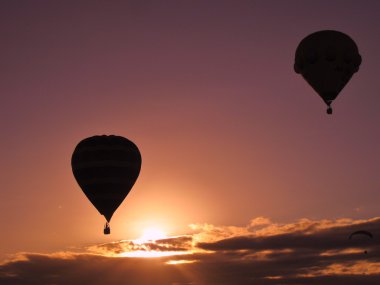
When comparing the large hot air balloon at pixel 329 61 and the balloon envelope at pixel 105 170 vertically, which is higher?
the large hot air balloon at pixel 329 61

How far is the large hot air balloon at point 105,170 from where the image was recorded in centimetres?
6041

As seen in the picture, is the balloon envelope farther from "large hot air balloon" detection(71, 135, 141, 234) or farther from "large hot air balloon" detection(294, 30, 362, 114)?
"large hot air balloon" detection(294, 30, 362, 114)

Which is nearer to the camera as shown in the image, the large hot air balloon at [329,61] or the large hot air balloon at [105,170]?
the large hot air balloon at [329,61]

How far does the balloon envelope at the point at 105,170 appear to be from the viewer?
60.4 metres

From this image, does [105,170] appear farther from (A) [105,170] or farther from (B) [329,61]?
(B) [329,61]

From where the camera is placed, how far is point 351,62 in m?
52.9

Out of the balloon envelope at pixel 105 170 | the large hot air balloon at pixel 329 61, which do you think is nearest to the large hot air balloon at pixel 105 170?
the balloon envelope at pixel 105 170

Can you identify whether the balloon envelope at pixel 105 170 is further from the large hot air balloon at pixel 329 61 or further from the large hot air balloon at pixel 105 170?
the large hot air balloon at pixel 329 61

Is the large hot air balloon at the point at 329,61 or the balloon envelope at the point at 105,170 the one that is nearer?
the large hot air balloon at the point at 329,61

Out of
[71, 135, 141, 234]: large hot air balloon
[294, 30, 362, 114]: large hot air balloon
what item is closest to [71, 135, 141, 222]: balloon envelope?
[71, 135, 141, 234]: large hot air balloon

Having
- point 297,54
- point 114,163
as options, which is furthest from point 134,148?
point 297,54

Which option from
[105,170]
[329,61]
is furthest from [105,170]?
[329,61]

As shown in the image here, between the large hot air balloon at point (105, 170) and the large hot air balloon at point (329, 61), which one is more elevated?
the large hot air balloon at point (329, 61)

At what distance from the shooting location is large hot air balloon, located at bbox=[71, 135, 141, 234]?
198 feet
